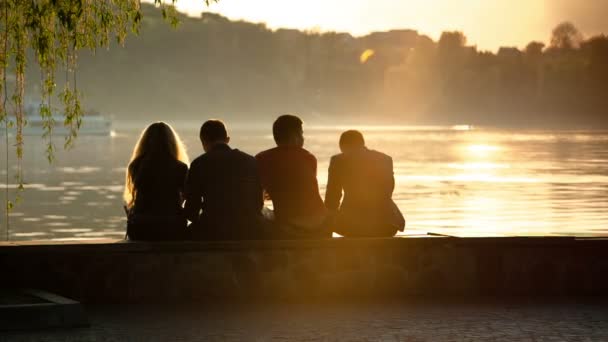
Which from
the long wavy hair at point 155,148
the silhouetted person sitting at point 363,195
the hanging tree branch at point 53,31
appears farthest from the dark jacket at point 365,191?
the hanging tree branch at point 53,31

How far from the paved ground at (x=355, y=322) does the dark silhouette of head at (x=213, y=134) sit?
1.19m

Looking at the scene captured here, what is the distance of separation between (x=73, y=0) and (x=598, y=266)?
4486 mm

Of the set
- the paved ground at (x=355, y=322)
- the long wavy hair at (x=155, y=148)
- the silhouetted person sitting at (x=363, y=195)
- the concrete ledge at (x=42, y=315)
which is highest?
the long wavy hair at (x=155, y=148)

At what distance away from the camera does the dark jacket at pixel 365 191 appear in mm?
10609

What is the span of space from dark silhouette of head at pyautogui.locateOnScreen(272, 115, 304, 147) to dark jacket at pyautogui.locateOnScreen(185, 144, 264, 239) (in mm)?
379

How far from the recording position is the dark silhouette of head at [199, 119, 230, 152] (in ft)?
32.8

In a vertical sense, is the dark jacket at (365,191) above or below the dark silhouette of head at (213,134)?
below

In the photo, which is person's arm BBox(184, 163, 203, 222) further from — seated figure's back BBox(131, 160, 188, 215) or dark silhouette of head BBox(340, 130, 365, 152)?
dark silhouette of head BBox(340, 130, 365, 152)

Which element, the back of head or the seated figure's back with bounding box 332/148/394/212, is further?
the seated figure's back with bounding box 332/148/394/212

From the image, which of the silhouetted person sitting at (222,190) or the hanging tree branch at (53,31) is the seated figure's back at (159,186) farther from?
the hanging tree branch at (53,31)

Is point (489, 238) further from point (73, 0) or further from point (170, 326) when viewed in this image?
point (73, 0)

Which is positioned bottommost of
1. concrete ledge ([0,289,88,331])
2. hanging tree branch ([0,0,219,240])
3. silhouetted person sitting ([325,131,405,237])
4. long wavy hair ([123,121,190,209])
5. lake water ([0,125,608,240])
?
lake water ([0,125,608,240])

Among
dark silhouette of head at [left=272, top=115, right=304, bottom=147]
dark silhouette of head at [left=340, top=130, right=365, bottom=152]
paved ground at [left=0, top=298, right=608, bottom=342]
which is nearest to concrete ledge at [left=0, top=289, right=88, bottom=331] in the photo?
paved ground at [left=0, top=298, right=608, bottom=342]

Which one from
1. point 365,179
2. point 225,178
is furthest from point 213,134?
point 365,179
